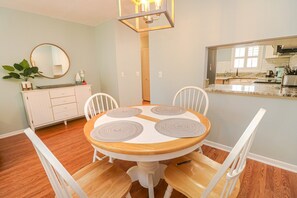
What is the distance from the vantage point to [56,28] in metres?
3.09

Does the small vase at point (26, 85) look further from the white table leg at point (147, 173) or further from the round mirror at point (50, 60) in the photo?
the white table leg at point (147, 173)

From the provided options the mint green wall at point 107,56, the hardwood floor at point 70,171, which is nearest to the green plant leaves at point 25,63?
the hardwood floor at point 70,171

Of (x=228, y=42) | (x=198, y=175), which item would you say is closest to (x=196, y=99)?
(x=228, y=42)

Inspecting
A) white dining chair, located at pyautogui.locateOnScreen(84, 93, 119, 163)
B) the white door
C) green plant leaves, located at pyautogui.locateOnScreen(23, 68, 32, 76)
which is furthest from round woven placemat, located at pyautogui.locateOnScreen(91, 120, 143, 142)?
green plant leaves, located at pyautogui.locateOnScreen(23, 68, 32, 76)

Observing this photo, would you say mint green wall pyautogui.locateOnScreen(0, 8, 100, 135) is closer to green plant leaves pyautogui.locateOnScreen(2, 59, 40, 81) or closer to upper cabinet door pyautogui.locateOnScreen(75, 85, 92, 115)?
green plant leaves pyautogui.locateOnScreen(2, 59, 40, 81)

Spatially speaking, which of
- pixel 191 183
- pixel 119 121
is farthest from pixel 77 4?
pixel 191 183

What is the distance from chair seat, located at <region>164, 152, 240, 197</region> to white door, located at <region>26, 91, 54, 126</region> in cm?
278

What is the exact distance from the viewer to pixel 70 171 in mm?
1692

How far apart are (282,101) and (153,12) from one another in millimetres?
1643

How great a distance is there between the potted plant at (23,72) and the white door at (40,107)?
0.26 meters

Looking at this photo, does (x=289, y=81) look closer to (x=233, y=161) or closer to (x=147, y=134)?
(x=233, y=161)

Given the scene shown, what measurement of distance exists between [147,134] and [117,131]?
→ 0.23 metres

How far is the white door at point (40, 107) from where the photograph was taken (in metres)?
2.62

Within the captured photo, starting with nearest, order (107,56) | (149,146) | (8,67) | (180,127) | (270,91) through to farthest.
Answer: (149,146) < (180,127) < (270,91) < (8,67) < (107,56)
